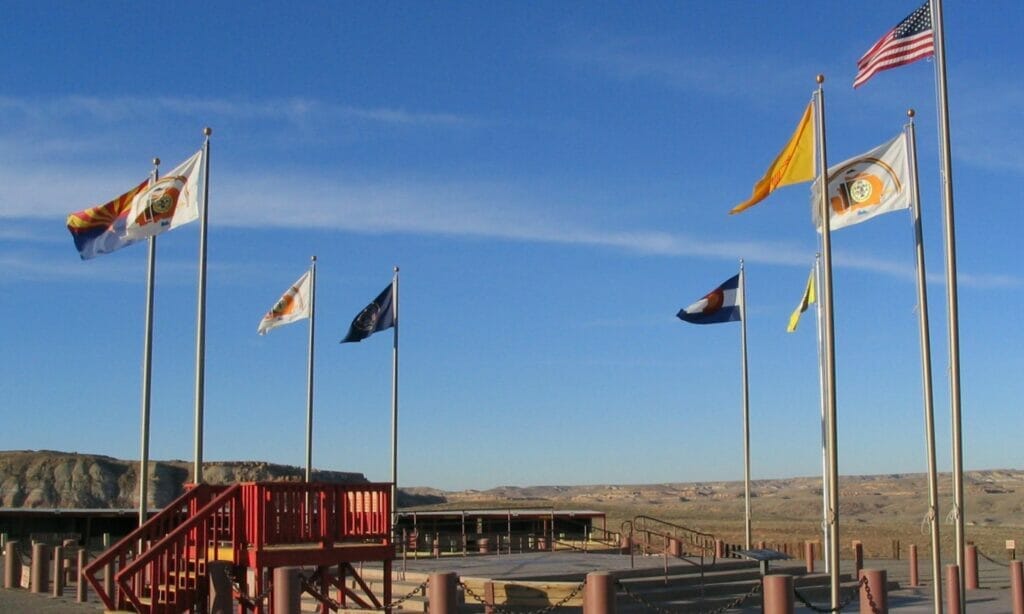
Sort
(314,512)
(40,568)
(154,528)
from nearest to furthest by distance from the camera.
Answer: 1. (314,512)
2. (154,528)
3. (40,568)

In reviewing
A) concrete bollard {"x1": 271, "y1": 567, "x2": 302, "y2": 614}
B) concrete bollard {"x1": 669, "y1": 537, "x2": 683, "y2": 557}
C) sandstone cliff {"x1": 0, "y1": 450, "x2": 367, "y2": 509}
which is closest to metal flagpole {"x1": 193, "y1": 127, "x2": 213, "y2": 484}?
concrete bollard {"x1": 271, "y1": 567, "x2": 302, "y2": 614}

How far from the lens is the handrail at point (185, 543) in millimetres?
17422

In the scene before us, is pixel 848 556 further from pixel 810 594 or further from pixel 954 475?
pixel 954 475

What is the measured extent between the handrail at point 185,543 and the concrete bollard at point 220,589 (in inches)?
39.4

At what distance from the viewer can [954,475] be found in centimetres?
1532

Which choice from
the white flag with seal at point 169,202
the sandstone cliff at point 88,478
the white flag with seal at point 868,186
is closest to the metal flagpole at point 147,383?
the white flag with seal at point 169,202

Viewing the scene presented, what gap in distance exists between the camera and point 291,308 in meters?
30.8

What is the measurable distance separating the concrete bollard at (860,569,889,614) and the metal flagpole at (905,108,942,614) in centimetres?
66

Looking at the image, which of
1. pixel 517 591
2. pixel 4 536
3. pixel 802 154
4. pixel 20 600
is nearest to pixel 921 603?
pixel 517 591

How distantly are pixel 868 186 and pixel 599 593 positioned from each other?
738 centimetres

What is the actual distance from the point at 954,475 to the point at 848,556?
99.4 ft

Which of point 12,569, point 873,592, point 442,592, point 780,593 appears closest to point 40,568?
point 12,569

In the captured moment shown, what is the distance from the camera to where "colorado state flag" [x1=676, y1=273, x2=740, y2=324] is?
29.3 meters

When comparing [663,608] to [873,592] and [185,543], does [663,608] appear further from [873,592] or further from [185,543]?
[185,543]
